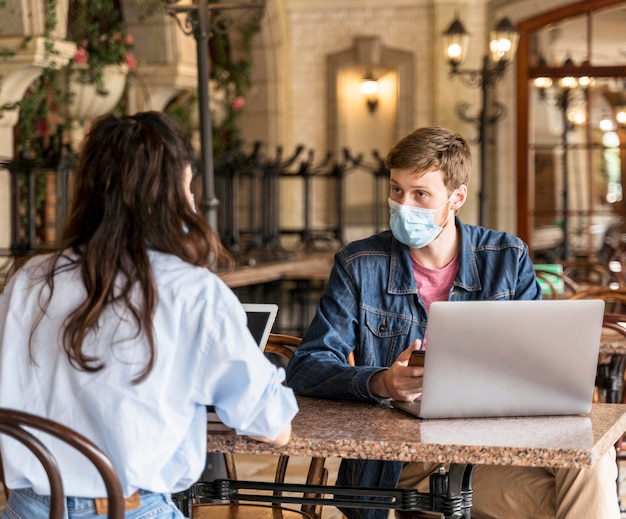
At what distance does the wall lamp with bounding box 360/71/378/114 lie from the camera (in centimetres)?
1135

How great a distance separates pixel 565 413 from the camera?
2162 millimetres

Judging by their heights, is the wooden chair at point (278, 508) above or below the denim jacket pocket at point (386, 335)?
below

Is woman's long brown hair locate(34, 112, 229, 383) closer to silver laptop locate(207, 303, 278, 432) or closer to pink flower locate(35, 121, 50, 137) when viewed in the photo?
silver laptop locate(207, 303, 278, 432)

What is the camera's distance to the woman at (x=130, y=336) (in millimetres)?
1755

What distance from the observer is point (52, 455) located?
67.9 inches

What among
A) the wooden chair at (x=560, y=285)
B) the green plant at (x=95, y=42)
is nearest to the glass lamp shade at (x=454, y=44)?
the green plant at (x=95, y=42)

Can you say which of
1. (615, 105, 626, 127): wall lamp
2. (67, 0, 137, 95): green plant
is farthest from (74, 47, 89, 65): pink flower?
(615, 105, 626, 127): wall lamp

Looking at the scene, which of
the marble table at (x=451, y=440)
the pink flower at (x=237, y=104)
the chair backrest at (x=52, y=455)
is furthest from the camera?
the pink flower at (x=237, y=104)

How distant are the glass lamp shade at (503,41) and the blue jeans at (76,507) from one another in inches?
278

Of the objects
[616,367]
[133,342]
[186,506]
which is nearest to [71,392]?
[133,342]

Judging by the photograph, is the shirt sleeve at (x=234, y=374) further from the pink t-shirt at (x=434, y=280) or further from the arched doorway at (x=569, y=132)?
the arched doorway at (x=569, y=132)

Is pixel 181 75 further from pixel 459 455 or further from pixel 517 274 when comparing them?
pixel 459 455

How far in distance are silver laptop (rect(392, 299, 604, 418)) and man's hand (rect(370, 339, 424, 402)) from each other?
0.26 ft

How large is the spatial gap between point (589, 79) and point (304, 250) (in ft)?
12.0
